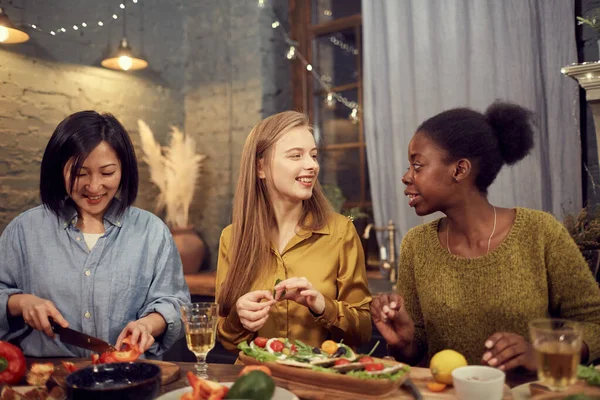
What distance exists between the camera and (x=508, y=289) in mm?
1773

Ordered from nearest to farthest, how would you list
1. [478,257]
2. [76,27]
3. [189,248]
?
[478,257] → [76,27] → [189,248]

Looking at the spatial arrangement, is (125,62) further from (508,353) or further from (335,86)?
(508,353)

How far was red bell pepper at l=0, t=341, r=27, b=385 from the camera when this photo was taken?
144 centimetres

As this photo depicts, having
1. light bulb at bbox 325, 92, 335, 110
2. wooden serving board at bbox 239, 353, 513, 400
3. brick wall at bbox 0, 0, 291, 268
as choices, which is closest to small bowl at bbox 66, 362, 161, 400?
wooden serving board at bbox 239, 353, 513, 400

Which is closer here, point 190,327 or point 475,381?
point 475,381

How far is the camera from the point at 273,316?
6.46 ft

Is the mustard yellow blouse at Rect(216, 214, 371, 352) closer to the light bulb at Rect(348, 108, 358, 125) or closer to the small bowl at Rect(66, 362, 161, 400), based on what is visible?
the small bowl at Rect(66, 362, 161, 400)

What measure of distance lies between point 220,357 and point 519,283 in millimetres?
2048

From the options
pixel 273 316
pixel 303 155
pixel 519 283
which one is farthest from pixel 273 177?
pixel 519 283

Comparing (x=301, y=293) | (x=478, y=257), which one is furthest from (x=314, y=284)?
(x=478, y=257)

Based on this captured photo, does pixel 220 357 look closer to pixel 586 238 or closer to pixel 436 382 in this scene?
pixel 586 238

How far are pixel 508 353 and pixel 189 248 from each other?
10.2 ft

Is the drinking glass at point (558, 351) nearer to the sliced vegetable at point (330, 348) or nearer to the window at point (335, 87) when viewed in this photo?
the sliced vegetable at point (330, 348)

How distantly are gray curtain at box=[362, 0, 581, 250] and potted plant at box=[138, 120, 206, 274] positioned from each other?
Answer: 1386 millimetres
